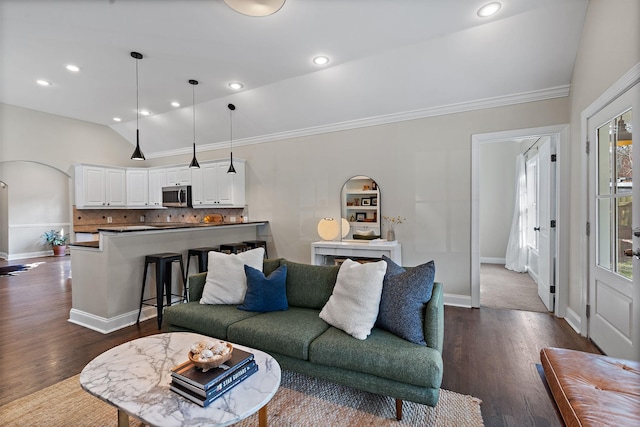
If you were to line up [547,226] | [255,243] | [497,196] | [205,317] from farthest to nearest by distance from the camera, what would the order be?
[497,196] < [255,243] < [547,226] < [205,317]

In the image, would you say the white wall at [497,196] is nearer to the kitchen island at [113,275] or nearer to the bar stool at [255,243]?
the bar stool at [255,243]

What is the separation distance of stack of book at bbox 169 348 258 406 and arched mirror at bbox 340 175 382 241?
3.21 metres

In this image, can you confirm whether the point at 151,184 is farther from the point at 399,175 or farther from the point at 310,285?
the point at 310,285

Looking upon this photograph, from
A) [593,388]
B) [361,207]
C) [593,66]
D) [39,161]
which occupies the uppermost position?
[593,66]

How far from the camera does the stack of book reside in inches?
52.9


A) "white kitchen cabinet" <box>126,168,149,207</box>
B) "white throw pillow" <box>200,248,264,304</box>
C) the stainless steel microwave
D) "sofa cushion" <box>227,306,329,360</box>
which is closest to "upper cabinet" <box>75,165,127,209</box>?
"white kitchen cabinet" <box>126,168,149,207</box>

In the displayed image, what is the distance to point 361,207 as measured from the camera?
4.64 m

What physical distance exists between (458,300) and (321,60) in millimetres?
3517

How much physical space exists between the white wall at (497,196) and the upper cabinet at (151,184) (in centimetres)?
546

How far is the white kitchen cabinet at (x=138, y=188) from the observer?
7000 millimetres

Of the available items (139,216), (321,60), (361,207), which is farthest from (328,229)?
(139,216)

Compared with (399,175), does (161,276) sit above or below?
below

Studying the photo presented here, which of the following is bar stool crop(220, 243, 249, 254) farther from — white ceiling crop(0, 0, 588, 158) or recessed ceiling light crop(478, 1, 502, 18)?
recessed ceiling light crop(478, 1, 502, 18)

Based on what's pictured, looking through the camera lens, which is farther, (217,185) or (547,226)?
(217,185)
